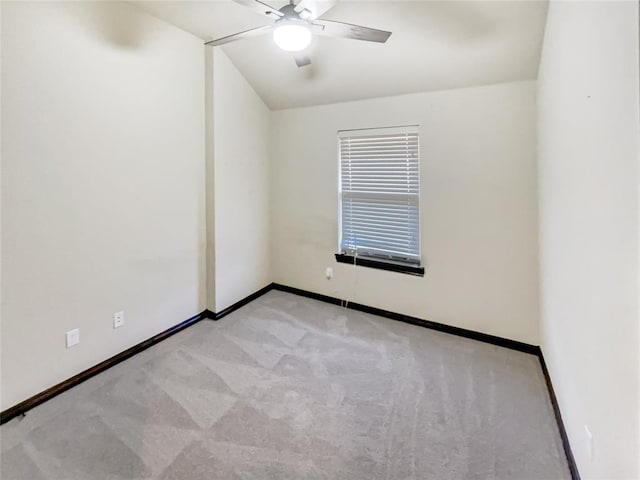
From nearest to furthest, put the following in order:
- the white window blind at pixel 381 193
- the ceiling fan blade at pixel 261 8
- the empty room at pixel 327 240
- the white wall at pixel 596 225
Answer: the white wall at pixel 596 225
the empty room at pixel 327 240
the ceiling fan blade at pixel 261 8
the white window blind at pixel 381 193

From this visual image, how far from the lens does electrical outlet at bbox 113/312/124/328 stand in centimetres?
243

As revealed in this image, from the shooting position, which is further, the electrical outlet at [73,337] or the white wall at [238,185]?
the white wall at [238,185]

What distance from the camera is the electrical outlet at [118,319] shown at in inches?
95.7

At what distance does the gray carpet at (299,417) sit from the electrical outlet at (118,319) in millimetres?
287

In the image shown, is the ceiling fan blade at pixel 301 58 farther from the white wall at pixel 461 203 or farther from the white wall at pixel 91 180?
the white wall at pixel 91 180

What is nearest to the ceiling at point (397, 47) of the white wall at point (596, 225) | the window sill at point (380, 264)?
the white wall at point (596, 225)

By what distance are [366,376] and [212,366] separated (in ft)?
3.65

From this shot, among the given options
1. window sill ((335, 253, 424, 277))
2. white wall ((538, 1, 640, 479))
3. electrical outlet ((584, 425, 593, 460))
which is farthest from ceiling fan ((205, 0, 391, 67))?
electrical outlet ((584, 425, 593, 460))

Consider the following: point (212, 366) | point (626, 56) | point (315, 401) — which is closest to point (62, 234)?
point (212, 366)

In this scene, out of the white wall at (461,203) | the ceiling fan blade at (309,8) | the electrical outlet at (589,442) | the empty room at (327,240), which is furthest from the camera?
the white wall at (461,203)

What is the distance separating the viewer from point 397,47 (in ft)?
8.26

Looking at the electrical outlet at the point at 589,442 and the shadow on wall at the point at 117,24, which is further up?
the shadow on wall at the point at 117,24

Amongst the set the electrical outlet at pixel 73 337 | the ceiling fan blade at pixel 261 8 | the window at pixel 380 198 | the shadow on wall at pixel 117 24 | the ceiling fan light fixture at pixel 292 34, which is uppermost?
the shadow on wall at pixel 117 24

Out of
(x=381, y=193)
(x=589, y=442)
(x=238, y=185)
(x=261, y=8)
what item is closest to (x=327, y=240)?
(x=381, y=193)
